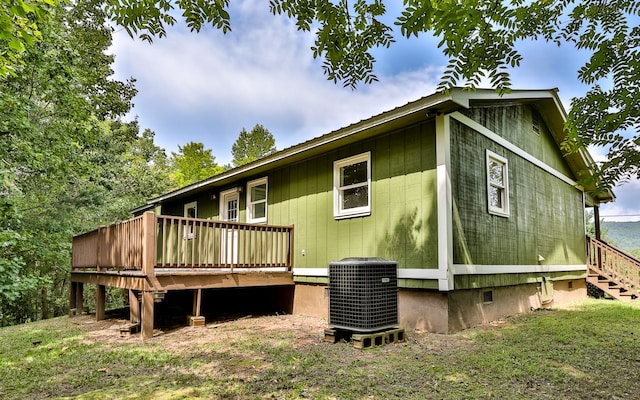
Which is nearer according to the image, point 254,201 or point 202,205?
point 254,201

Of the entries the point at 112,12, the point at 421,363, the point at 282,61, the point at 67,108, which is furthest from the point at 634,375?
the point at 67,108

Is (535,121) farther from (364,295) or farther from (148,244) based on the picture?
(148,244)

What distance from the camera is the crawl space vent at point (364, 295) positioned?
492 cm

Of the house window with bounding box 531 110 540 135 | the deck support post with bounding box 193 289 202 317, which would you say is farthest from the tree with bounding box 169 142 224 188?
the house window with bounding box 531 110 540 135

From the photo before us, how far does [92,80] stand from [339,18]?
14.4 m

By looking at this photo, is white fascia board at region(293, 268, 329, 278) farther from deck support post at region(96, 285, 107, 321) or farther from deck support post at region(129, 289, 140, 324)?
deck support post at region(96, 285, 107, 321)

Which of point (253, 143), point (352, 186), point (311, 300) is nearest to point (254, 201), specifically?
point (311, 300)

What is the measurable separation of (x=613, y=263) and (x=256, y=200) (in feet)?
32.9

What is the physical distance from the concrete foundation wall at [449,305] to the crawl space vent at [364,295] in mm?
855

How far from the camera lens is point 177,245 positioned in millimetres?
6492

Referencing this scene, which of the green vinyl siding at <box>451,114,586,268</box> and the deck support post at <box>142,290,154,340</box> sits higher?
the green vinyl siding at <box>451,114,586,268</box>

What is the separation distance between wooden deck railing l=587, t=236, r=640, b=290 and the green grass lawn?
17.3 feet

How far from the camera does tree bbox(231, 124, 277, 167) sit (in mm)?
34594

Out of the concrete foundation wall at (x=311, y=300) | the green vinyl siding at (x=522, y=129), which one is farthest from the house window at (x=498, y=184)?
the concrete foundation wall at (x=311, y=300)
